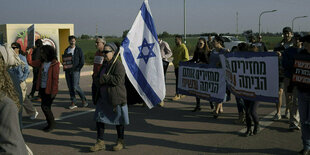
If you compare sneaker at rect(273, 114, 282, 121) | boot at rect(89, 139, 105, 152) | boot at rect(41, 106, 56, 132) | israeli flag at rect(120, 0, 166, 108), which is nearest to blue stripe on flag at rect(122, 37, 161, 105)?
israeli flag at rect(120, 0, 166, 108)

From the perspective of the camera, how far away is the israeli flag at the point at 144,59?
5469 mm

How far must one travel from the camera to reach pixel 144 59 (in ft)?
18.4

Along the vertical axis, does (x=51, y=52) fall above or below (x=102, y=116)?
above

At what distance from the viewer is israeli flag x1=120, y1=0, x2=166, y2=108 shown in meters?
5.47

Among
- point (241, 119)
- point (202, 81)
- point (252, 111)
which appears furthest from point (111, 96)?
point (241, 119)

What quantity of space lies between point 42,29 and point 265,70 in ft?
60.9

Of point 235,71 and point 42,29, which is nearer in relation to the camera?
point 235,71

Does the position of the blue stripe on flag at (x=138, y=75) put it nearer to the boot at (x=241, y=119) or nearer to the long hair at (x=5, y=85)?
the boot at (x=241, y=119)

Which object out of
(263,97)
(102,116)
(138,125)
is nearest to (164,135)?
(138,125)

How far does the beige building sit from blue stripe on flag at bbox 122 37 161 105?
15.7 meters

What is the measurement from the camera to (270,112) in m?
7.94

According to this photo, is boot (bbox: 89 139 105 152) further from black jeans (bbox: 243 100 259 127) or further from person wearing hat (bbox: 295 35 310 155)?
person wearing hat (bbox: 295 35 310 155)

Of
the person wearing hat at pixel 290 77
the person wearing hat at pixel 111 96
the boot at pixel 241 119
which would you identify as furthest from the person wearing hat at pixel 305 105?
the person wearing hat at pixel 111 96

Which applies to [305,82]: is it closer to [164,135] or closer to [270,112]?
[164,135]
